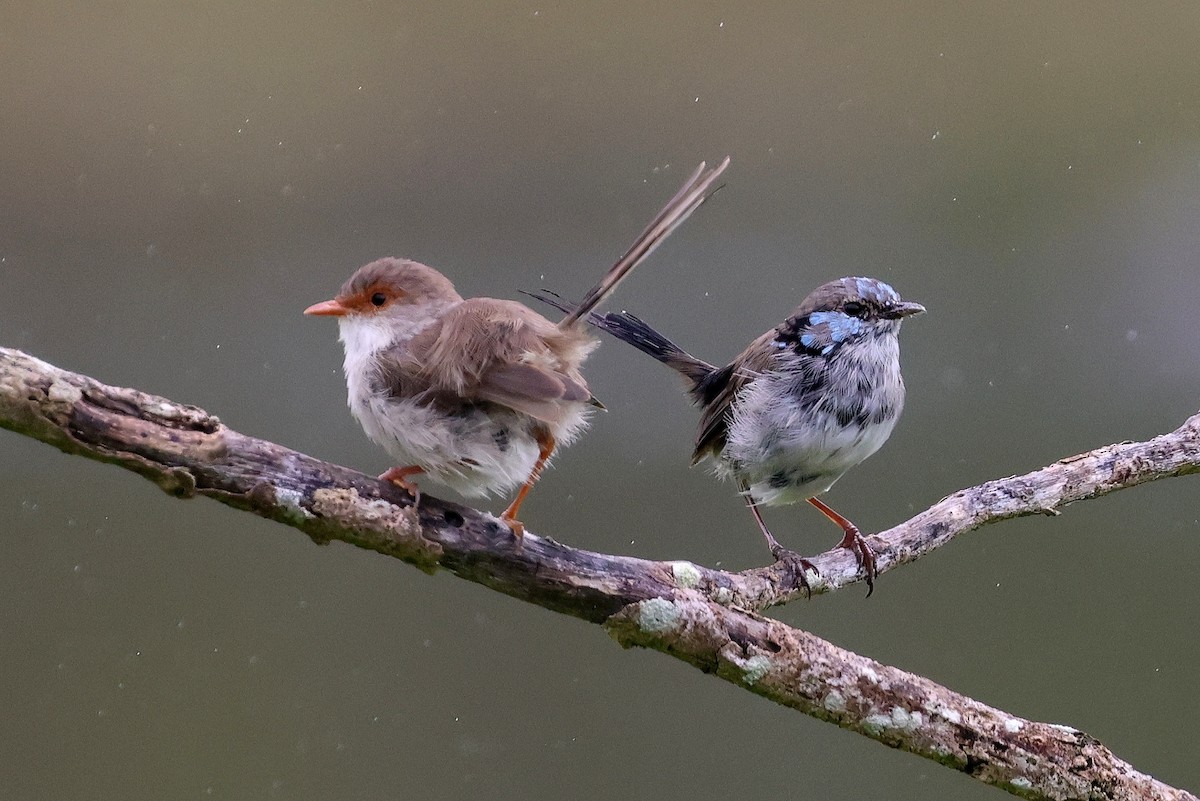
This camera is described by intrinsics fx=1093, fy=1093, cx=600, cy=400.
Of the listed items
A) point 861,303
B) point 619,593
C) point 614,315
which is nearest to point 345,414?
point 614,315

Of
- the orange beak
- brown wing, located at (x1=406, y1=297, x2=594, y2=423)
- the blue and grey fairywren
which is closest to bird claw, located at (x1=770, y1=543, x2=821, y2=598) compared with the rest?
the blue and grey fairywren

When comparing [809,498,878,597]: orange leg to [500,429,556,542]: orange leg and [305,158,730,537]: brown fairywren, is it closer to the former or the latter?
[305,158,730,537]: brown fairywren

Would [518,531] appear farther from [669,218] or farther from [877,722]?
[877,722]

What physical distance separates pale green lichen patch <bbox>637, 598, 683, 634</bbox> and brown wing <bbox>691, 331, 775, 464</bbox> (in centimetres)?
129

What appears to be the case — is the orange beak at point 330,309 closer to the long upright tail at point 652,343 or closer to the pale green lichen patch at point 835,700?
the long upright tail at point 652,343

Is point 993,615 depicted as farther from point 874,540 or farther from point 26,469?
point 26,469

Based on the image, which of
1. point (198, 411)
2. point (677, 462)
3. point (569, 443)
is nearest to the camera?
point (198, 411)

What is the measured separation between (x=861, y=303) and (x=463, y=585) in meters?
3.85

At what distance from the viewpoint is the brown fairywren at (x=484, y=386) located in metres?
2.67

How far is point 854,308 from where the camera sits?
12.1ft

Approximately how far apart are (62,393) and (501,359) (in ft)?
3.22

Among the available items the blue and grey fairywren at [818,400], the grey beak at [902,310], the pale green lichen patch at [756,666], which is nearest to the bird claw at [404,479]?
the pale green lichen patch at [756,666]

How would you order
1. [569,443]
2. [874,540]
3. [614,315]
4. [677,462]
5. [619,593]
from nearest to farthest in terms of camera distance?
[619,593] < [569,443] < [874,540] < [614,315] < [677,462]

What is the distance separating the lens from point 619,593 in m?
2.62
